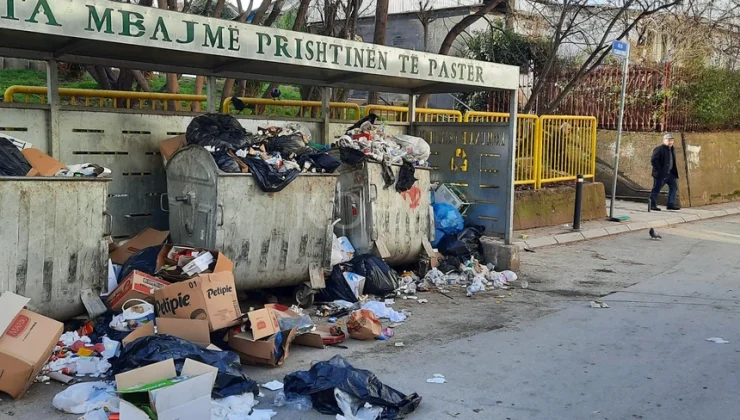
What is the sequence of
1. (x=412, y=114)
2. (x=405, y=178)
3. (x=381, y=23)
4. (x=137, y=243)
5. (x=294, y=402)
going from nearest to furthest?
(x=294, y=402)
(x=137, y=243)
(x=405, y=178)
(x=412, y=114)
(x=381, y=23)

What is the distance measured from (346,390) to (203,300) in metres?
1.53

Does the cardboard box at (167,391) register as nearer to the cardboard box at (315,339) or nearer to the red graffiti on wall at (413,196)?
the cardboard box at (315,339)

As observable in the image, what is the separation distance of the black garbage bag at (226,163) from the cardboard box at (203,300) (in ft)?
3.95

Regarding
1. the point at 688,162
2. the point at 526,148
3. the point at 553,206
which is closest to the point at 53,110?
the point at 526,148

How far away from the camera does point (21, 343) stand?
177 inches

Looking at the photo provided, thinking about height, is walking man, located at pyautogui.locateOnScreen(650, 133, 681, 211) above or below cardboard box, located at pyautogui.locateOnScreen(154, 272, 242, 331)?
above

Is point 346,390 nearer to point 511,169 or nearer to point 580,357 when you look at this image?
point 580,357

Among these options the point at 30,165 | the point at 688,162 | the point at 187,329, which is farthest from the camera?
the point at 688,162

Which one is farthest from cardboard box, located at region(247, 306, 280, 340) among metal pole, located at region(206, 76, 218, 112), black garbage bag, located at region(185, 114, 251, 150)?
metal pole, located at region(206, 76, 218, 112)

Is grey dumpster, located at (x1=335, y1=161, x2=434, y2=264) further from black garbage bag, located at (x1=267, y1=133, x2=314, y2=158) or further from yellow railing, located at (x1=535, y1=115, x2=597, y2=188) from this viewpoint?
yellow railing, located at (x1=535, y1=115, x2=597, y2=188)

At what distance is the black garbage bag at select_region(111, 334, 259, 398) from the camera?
4418 millimetres

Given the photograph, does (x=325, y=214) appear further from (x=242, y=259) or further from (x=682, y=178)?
(x=682, y=178)

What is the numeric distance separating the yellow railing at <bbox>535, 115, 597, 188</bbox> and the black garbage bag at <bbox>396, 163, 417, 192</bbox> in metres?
4.58

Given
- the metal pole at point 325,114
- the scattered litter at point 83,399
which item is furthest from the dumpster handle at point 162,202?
the scattered litter at point 83,399
